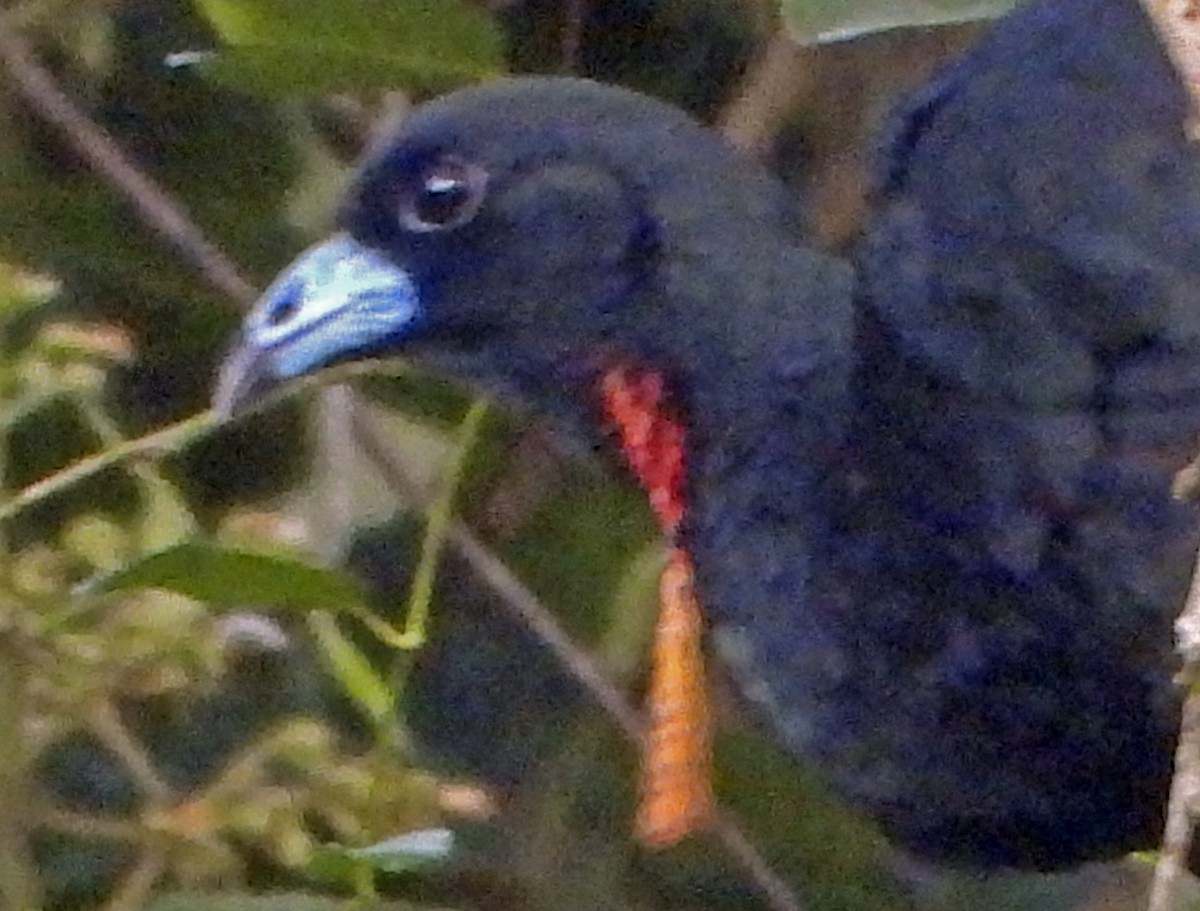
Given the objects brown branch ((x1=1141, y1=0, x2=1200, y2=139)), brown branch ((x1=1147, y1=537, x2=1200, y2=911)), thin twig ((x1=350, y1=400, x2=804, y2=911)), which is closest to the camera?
brown branch ((x1=1147, y1=537, x2=1200, y2=911))

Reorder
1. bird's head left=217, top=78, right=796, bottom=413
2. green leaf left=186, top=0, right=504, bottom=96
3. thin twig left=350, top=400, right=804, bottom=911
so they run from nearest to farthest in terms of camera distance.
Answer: bird's head left=217, top=78, right=796, bottom=413 < green leaf left=186, top=0, right=504, bottom=96 < thin twig left=350, top=400, right=804, bottom=911

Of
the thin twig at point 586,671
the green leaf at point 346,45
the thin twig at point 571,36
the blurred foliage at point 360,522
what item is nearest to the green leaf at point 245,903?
the blurred foliage at point 360,522

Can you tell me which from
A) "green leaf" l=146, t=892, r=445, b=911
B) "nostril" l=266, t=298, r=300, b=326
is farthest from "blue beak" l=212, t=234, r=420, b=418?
"green leaf" l=146, t=892, r=445, b=911

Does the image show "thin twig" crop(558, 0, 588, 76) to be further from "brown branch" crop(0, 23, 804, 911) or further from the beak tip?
the beak tip

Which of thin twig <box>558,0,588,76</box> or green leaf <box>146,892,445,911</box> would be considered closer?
green leaf <box>146,892,445,911</box>

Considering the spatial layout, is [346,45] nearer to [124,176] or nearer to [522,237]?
[522,237]

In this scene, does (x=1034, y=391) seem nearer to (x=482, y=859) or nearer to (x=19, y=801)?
(x=19, y=801)

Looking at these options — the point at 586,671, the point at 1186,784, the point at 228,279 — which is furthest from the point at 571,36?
the point at 1186,784
